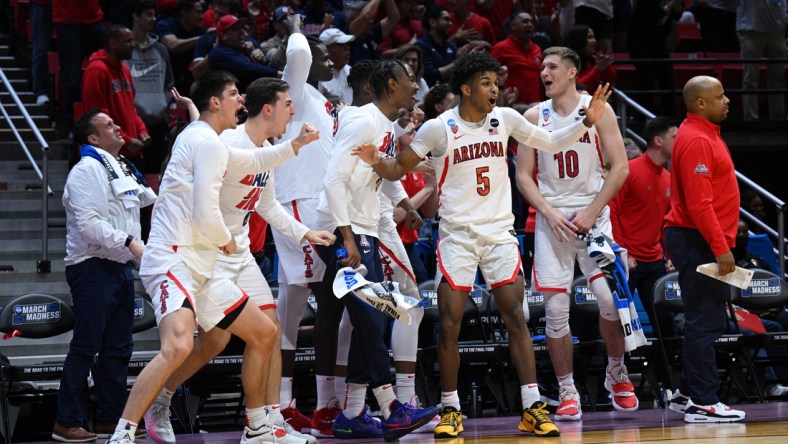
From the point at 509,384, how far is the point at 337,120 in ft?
8.10

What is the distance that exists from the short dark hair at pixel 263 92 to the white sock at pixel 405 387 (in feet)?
6.00

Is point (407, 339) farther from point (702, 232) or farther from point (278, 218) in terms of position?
point (702, 232)

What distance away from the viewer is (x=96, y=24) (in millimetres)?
11258

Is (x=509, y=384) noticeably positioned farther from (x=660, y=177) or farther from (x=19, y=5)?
(x=19, y=5)

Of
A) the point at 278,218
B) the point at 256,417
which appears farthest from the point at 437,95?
the point at 256,417

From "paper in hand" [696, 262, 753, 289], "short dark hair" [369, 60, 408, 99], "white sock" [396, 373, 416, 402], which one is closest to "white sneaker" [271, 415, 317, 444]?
"white sock" [396, 373, 416, 402]

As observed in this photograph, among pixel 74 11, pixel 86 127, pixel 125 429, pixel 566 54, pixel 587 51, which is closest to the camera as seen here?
pixel 125 429

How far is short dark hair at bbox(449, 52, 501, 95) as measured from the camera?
6977 mm

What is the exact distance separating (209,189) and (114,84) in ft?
14.1

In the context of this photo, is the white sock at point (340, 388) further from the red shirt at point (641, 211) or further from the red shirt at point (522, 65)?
the red shirt at point (522, 65)

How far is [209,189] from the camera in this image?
19.5 ft

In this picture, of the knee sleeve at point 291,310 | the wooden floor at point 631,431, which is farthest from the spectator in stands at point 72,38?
the wooden floor at point 631,431

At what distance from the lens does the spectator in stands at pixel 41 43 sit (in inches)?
460

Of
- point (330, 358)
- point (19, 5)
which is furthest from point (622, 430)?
point (19, 5)
